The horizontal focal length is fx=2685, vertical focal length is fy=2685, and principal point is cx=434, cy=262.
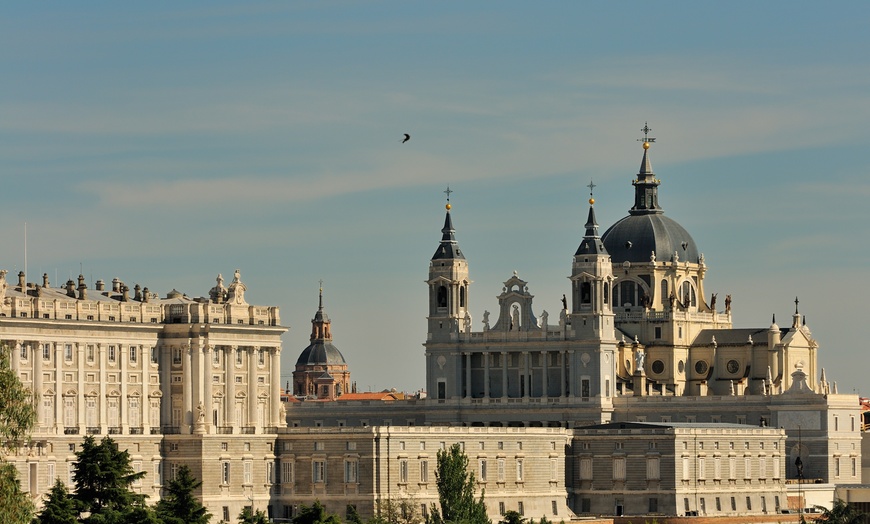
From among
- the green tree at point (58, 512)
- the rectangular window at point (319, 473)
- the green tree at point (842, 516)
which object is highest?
the rectangular window at point (319, 473)

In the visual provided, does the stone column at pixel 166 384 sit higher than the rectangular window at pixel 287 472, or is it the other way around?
the stone column at pixel 166 384

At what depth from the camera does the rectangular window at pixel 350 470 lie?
163875 millimetres

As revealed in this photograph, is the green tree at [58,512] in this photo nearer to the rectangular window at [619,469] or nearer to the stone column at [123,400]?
the stone column at [123,400]

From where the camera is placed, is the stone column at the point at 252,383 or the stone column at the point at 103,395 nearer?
the stone column at the point at 103,395

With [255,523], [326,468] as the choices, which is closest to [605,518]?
[326,468]

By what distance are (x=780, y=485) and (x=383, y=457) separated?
33.6m

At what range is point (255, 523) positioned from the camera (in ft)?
441

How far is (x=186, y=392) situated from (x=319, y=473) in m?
9.66

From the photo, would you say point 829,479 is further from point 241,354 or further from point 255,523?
point 255,523

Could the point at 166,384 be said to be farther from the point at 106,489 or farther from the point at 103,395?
the point at 106,489

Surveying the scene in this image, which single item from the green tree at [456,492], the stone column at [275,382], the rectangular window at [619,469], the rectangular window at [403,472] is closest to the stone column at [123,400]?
the stone column at [275,382]

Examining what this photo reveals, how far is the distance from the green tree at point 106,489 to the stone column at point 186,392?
2315 cm

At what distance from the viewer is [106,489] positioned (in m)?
136

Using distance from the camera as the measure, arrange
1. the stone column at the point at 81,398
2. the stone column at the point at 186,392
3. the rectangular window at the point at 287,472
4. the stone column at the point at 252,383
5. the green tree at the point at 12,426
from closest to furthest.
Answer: the green tree at the point at 12,426
the stone column at the point at 81,398
the stone column at the point at 186,392
the rectangular window at the point at 287,472
the stone column at the point at 252,383
